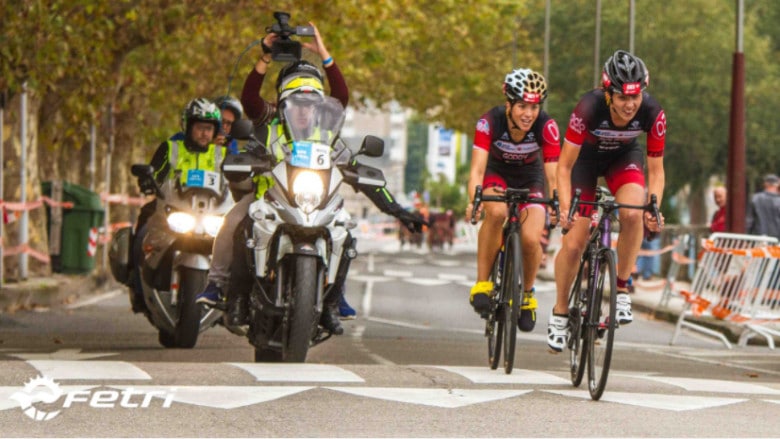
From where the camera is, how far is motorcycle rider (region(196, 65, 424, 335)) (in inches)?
415

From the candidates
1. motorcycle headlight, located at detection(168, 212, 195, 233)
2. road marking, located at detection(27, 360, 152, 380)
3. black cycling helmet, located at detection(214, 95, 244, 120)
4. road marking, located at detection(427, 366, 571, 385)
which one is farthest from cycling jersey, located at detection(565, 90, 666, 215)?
black cycling helmet, located at detection(214, 95, 244, 120)

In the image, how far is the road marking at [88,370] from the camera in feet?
30.1

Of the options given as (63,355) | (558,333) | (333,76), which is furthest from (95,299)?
(558,333)

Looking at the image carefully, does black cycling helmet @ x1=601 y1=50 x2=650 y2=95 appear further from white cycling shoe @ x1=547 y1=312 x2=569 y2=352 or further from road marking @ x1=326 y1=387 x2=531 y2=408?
road marking @ x1=326 y1=387 x2=531 y2=408

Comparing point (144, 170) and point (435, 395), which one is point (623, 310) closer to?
point (435, 395)

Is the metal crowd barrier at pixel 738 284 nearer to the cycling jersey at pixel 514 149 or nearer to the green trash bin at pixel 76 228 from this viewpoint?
the cycling jersey at pixel 514 149

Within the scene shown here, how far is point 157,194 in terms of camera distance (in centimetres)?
1309

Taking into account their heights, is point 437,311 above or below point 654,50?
below

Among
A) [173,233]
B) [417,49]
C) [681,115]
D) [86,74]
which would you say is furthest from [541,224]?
[681,115]

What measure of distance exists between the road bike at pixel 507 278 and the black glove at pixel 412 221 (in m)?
0.46

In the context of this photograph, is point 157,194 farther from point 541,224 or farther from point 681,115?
point 681,115

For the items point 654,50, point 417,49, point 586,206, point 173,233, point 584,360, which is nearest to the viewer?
point 584,360

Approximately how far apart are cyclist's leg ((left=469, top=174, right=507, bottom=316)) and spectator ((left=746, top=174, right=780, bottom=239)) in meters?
11.7

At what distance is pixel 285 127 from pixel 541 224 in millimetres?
1792
